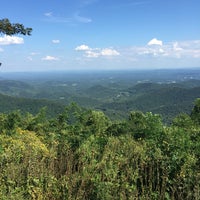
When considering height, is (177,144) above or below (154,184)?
above

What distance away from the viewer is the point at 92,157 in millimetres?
5746

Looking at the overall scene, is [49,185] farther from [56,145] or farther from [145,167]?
[56,145]

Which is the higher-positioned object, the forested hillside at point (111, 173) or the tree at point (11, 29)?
the tree at point (11, 29)

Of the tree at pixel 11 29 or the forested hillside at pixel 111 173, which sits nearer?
the forested hillside at pixel 111 173

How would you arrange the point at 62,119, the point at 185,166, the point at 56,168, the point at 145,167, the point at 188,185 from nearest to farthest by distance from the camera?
the point at 188,185, the point at 185,166, the point at 145,167, the point at 56,168, the point at 62,119

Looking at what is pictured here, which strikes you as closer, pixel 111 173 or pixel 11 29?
pixel 111 173

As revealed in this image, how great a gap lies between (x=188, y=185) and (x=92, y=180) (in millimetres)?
1533

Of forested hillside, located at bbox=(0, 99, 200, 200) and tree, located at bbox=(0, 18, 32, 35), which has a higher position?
tree, located at bbox=(0, 18, 32, 35)

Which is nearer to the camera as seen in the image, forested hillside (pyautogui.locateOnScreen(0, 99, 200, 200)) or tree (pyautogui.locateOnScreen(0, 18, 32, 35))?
forested hillside (pyautogui.locateOnScreen(0, 99, 200, 200))

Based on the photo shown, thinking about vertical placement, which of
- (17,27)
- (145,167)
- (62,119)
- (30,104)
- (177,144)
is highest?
(17,27)

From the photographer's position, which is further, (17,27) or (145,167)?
(17,27)

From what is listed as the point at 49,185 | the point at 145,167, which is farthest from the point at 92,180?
the point at 145,167

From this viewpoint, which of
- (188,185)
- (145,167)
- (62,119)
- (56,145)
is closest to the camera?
(188,185)

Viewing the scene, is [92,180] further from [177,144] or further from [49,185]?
[177,144]
